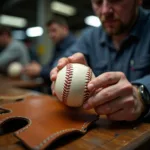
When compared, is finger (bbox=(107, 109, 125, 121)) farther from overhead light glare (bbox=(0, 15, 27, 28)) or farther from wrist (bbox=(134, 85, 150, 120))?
overhead light glare (bbox=(0, 15, 27, 28))

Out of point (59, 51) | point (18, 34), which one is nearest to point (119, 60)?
point (59, 51)

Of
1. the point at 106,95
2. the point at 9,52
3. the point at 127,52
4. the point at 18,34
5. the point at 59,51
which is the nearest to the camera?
the point at 106,95

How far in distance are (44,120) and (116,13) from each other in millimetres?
700

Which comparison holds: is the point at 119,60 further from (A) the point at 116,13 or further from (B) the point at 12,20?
(B) the point at 12,20

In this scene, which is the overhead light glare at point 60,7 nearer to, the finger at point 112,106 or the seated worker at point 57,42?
the seated worker at point 57,42

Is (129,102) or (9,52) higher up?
(129,102)

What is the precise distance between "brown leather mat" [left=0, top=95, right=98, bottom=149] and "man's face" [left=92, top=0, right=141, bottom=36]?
1.74 feet

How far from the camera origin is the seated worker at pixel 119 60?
67 cm

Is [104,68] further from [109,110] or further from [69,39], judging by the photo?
[69,39]

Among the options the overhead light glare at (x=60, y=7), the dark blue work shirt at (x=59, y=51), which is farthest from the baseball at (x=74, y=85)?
the overhead light glare at (x=60, y=7)

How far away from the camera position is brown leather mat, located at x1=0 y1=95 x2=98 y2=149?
58 cm

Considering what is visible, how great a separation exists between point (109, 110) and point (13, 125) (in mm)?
387

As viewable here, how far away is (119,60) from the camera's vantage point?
4.05 feet

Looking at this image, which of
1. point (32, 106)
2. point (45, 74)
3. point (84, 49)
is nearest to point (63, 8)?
point (45, 74)
